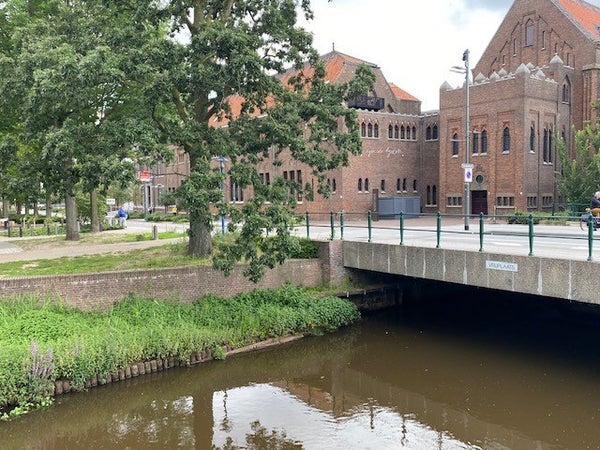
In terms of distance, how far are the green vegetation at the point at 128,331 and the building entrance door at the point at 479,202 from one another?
23.4 m

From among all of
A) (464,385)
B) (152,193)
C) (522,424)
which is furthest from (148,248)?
(152,193)

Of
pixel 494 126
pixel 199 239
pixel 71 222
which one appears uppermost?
pixel 494 126

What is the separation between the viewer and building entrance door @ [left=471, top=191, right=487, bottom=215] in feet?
127

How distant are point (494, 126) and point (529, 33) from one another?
1018 cm

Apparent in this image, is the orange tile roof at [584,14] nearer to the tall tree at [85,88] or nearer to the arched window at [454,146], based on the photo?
the arched window at [454,146]

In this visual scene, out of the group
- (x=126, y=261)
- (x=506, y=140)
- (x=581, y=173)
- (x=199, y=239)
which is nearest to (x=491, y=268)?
(x=199, y=239)

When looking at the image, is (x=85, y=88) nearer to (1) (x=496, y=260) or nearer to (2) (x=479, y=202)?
(1) (x=496, y=260)

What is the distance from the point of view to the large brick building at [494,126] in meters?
36.5

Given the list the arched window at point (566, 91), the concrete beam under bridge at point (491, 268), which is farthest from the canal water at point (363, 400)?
the arched window at point (566, 91)

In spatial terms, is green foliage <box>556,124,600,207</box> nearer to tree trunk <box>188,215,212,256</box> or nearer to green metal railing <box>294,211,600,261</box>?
green metal railing <box>294,211,600,261</box>

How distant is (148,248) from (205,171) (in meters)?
7.51

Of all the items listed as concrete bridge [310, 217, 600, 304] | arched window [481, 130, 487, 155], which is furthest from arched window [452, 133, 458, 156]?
concrete bridge [310, 217, 600, 304]

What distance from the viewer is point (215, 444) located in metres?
9.70

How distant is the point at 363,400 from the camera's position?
11.7 metres
